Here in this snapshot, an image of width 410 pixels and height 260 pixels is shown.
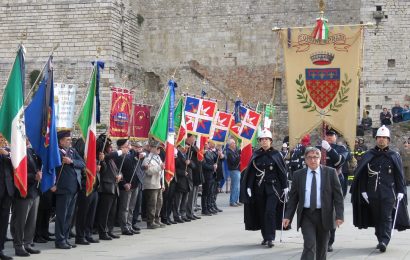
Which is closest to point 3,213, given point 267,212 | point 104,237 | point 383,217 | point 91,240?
point 91,240

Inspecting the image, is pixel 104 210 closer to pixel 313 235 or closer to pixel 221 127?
pixel 313 235

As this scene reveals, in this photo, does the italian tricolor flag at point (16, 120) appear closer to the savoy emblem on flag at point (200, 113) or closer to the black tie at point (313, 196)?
the black tie at point (313, 196)

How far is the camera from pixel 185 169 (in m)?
15.2

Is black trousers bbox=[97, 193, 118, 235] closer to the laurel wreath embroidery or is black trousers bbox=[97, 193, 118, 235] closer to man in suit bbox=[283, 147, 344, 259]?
the laurel wreath embroidery

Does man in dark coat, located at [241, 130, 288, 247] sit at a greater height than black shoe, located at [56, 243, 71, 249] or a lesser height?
greater

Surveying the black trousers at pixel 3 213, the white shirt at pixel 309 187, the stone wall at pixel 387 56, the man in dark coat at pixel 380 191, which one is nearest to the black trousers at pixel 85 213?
the black trousers at pixel 3 213

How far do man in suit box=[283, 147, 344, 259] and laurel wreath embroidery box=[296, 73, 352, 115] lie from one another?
3.69 metres

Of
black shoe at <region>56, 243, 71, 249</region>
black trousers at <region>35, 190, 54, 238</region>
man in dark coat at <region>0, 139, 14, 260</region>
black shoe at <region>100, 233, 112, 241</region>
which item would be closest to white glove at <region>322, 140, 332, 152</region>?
black shoe at <region>100, 233, 112, 241</region>

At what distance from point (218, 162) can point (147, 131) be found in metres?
3.82

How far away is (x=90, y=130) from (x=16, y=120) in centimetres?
161

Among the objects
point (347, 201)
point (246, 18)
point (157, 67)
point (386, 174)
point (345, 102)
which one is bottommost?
point (347, 201)

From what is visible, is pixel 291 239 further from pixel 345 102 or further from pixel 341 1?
pixel 341 1

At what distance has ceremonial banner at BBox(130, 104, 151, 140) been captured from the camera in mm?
14384

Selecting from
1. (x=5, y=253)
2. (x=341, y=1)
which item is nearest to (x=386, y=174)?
(x=5, y=253)
